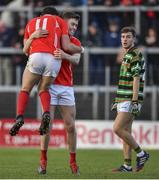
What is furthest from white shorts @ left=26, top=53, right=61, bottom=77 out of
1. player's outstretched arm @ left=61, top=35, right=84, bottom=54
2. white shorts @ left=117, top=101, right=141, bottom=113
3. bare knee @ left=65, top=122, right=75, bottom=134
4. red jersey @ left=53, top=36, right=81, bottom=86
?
white shorts @ left=117, top=101, right=141, bottom=113

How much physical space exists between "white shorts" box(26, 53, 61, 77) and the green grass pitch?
4.82ft

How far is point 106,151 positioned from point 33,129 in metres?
2.49

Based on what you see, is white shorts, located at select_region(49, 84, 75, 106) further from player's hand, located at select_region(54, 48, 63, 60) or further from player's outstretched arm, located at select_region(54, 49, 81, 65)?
player's hand, located at select_region(54, 48, 63, 60)

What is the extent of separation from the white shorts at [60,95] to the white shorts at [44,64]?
0.42 meters

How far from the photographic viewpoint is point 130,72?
41.9 ft

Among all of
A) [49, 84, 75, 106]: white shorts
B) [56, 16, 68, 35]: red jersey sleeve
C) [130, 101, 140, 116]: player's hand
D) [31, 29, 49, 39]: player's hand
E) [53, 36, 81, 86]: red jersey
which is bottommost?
[130, 101, 140, 116]: player's hand

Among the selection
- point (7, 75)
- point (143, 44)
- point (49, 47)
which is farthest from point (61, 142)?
point (49, 47)

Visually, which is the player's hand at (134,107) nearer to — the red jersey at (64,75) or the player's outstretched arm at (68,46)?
the red jersey at (64,75)

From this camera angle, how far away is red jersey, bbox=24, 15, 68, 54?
11844mm

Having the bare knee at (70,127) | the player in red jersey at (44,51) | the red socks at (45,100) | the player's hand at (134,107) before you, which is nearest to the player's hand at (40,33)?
the player in red jersey at (44,51)

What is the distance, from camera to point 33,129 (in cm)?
2112

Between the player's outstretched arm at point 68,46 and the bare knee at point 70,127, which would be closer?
the player's outstretched arm at point 68,46

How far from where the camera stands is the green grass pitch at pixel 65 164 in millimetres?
11948

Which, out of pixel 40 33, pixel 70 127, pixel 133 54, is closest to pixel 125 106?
pixel 133 54
